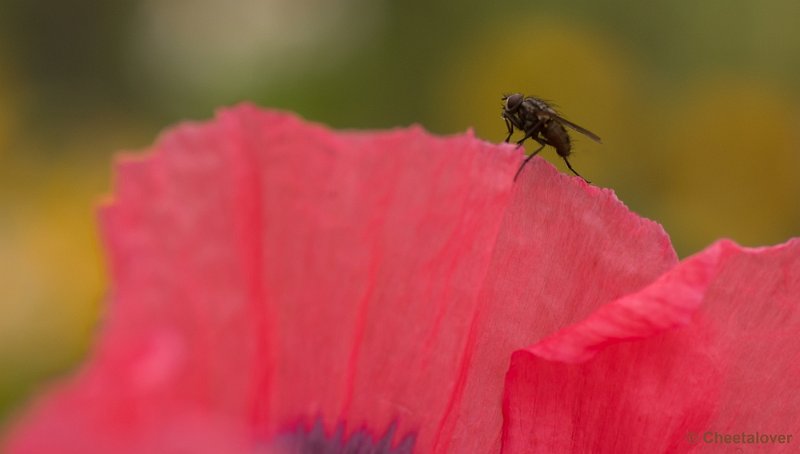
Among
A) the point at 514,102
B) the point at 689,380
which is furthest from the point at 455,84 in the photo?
the point at 689,380

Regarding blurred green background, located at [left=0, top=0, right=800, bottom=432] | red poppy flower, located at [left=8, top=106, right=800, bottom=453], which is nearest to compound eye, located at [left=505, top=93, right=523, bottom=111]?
red poppy flower, located at [left=8, top=106, right=800, bottom=453]

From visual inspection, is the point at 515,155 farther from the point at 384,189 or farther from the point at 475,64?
the point at 475,64

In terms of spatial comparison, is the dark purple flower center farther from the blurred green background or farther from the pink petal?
the blurred green background

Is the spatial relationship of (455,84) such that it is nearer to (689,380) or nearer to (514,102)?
(514,102)

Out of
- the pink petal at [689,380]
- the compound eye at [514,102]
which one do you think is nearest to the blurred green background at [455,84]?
the compound eye at [514,102]

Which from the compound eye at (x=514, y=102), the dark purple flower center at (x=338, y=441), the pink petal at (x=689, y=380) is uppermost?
the compound eye at (x=514, y=102)

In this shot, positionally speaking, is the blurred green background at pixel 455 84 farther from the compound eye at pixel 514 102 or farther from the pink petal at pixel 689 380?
the pink petal at pixel 689 380
